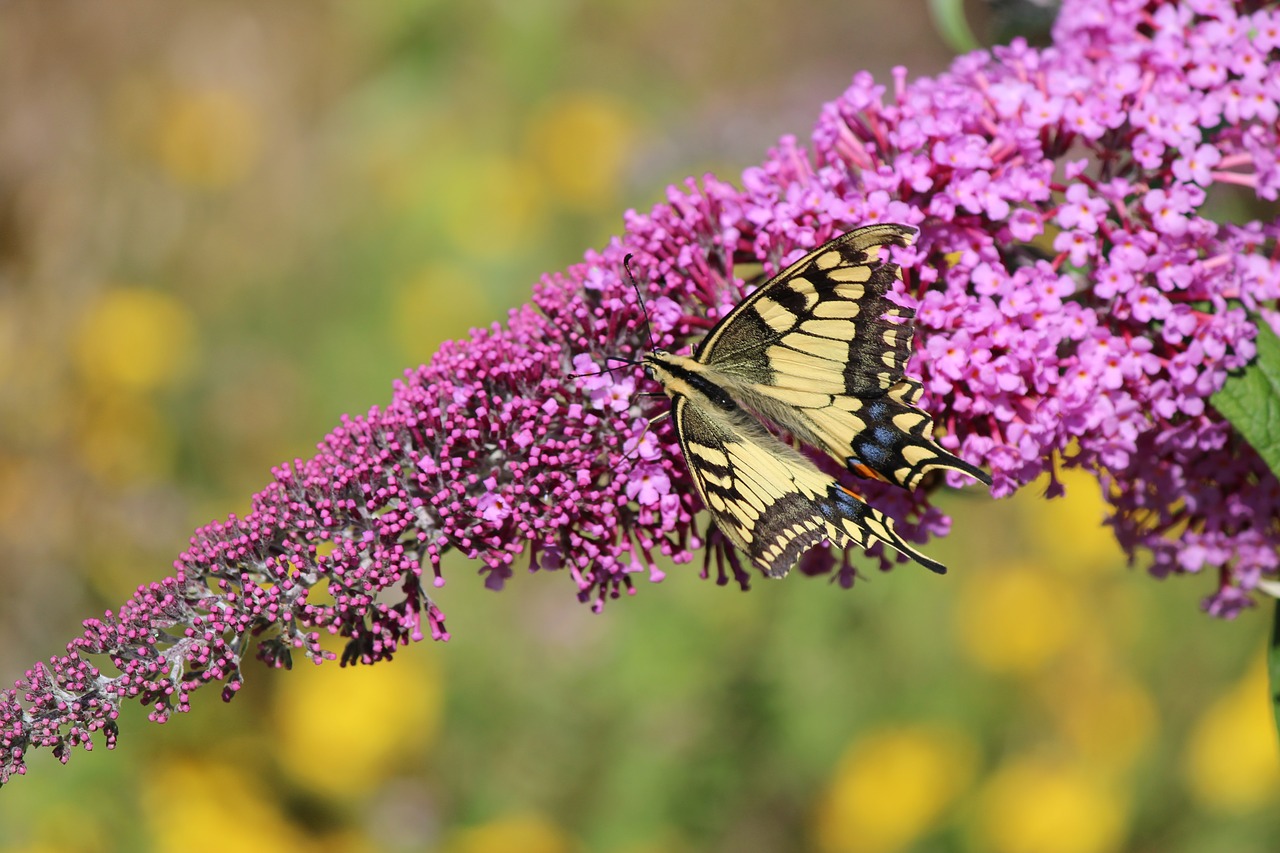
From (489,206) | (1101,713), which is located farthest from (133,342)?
(1101,713)

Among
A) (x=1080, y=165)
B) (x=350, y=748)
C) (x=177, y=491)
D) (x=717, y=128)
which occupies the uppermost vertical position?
(x=717, y=128)

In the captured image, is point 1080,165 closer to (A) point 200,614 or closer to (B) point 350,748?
(A) point 200,614

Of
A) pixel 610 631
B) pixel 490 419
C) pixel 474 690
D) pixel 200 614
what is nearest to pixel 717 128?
pixel 610 631

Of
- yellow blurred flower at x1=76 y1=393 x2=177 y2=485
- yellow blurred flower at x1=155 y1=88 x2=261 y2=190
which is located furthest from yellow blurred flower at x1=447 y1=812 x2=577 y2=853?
yellow blurred flower at x1=155 y1=88 x2=261 y2=190

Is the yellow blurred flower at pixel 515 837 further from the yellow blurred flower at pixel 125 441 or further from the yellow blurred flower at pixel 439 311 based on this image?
the yellow blurred flower at pixel 439 311

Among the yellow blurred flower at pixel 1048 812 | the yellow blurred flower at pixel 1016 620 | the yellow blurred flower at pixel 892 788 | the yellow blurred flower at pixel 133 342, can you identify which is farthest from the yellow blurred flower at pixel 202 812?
the yellow blurred flower at pixel 1016 620

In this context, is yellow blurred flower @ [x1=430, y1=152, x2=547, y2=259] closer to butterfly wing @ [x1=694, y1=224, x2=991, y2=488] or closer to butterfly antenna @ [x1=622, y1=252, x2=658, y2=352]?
butterfly antenna @ [x1=622, y1=252, x2=658, y2=352]
